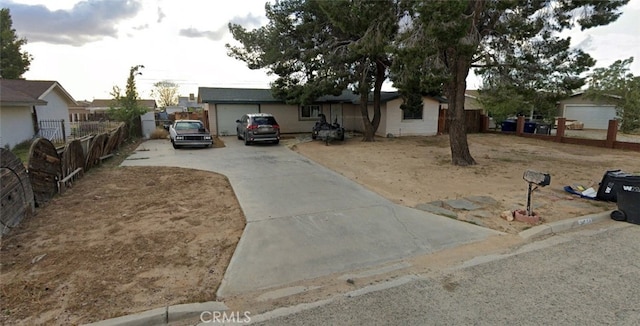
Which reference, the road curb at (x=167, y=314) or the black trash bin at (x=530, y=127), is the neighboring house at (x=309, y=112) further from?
the road curb at (x=167, y=314)

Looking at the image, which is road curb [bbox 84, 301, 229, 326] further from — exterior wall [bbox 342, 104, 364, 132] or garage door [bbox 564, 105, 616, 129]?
garage door [bbox 564, 105, 616, 129]

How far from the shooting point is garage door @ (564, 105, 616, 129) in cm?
2650

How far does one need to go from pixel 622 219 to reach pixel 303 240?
551 centimetres

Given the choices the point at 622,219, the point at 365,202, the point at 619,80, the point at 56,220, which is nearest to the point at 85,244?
the point at 56,220

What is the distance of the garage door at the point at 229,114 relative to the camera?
20.3 metres

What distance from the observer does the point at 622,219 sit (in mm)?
5473

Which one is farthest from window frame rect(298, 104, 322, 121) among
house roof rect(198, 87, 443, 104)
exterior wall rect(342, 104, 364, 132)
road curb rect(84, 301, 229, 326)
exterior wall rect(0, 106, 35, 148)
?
road curb rect(84, 301, 229, 326)

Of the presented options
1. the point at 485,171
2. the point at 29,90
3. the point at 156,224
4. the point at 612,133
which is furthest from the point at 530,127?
the point at 29,90

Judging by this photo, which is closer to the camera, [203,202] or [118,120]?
[203,202]

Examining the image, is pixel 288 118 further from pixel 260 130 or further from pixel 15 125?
pixel 15 125

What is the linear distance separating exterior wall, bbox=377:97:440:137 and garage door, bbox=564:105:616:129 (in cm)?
1658

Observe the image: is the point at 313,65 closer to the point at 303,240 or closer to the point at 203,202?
the point at 203,202

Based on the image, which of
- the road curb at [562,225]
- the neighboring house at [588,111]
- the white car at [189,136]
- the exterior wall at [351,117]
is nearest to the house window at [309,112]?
the exterior wall at [351,117]

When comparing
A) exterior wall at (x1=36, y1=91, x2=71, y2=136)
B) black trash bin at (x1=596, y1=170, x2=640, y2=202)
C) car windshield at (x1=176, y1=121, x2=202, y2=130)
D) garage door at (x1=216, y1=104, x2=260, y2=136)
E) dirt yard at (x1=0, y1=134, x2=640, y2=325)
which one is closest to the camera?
dirt yard at (x1=0, y1=134, x2=640, y2=325)
